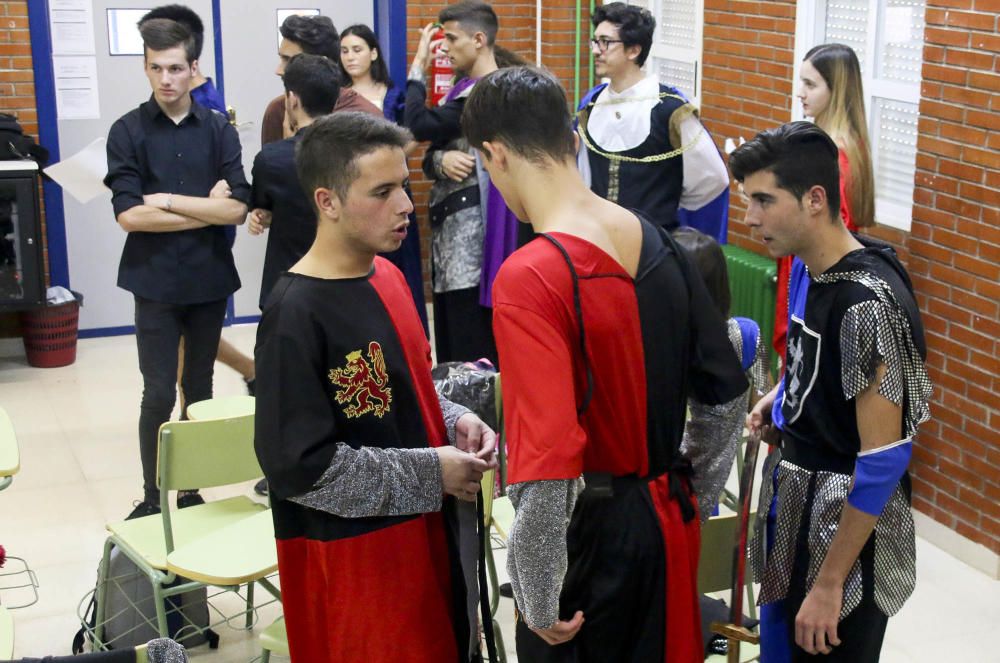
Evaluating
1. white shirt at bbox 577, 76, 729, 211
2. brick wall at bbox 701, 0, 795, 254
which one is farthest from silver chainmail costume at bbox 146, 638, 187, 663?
brick wall at bbox 701, 0, 795, 254

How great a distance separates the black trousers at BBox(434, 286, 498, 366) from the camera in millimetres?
4859

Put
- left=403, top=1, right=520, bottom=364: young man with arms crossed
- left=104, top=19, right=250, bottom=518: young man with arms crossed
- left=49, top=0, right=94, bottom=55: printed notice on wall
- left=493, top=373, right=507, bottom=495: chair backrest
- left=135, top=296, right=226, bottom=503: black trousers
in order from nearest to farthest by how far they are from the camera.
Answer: left=493, top=373, right=507, bottom=495: chair backrest < left=104, top=19, right=250, bottom=518: young man with arms crossed < left=135, top=296, right=226, bottom=503: black trousers < left=403, top=1, right=520, bottom=364: young man with arms crossed < left=49, top=0, right=94, bottom=55: printed notice on wall

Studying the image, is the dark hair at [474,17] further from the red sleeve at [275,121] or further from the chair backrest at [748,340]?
the chair backrest at [748,340]

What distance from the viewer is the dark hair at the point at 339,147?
2.32m

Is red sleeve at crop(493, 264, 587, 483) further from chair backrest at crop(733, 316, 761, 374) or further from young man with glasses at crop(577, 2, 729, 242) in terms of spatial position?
young man with glasses at crop(577, 2, 729, 242)

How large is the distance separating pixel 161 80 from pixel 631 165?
1.75 m

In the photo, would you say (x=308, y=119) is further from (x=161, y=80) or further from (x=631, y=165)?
(x=631, y=165)

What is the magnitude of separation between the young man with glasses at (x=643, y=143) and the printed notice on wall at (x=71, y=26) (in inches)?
136

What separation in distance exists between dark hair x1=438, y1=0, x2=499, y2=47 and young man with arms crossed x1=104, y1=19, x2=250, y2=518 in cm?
102

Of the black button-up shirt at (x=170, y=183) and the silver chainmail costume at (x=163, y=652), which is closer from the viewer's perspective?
the silver chainmail costume at (x=163, y=652)

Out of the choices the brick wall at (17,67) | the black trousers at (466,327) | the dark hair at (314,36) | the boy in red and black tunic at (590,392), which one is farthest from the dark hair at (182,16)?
the boy in red and black tunic at (590,392)

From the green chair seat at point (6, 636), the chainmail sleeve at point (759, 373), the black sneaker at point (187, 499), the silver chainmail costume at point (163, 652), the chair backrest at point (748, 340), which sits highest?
the chair backrest at point (748, 340)

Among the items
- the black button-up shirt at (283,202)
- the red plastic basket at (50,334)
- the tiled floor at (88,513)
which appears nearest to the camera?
the tiled floor at (88,513)

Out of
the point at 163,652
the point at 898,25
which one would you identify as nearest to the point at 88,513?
the point at 163,652
